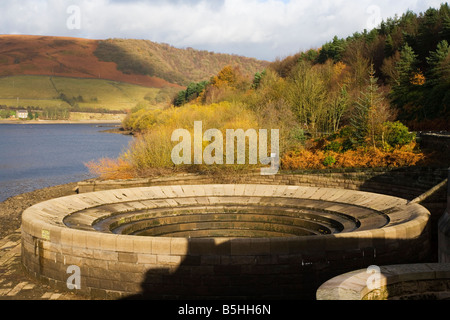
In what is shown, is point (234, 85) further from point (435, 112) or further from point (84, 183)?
point (84, 183)

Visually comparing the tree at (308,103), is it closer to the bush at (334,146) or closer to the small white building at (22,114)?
the bush at (334,146)

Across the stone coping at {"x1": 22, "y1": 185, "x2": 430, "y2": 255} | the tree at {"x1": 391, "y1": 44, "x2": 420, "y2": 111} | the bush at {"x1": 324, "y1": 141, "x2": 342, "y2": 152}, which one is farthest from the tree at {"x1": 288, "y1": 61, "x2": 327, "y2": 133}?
the stone coping at {"x1": 22, "y1": 185, "x2": 430, "y2": 255}

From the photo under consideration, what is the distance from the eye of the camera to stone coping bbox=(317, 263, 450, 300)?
24.5 ft

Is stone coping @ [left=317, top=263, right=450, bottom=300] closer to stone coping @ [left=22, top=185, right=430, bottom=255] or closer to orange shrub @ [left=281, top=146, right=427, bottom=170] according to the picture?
stone coping @ [left=22, top=185, right=430, bottom=255]

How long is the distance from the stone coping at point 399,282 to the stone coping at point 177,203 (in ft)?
11.6

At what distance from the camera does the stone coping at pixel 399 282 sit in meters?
7.47

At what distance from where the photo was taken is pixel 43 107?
616 ft

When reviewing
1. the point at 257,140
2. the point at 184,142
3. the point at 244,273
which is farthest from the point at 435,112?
the point at 244,273

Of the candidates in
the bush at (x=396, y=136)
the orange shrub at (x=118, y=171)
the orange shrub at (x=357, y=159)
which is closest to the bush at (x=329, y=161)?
the orange shrub at (x=357, y=159)

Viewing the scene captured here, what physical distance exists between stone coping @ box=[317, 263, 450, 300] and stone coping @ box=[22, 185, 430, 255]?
3551 millimetres

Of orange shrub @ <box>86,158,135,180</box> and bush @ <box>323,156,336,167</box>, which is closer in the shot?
bush @ <box>323,156,336,167</box>
